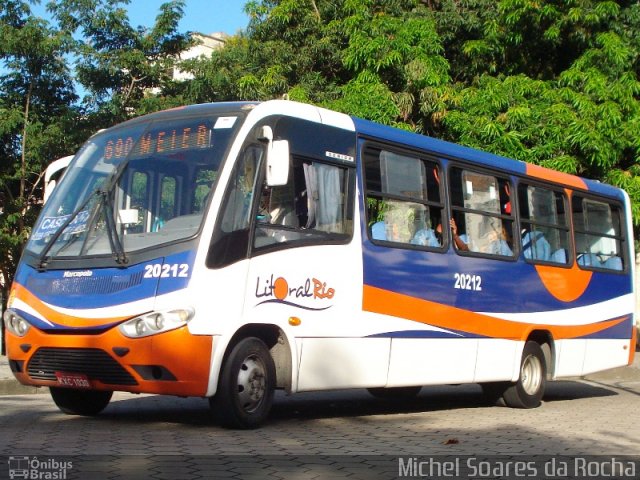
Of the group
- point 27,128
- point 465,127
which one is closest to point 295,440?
point 465,127

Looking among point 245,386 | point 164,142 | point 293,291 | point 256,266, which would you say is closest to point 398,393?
point 293,291

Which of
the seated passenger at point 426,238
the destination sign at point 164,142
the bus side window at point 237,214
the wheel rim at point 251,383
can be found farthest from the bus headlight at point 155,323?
the seated passenger at point 426,238

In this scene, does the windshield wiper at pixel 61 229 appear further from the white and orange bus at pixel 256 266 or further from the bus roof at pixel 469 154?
the bus roof at pixel 469 154

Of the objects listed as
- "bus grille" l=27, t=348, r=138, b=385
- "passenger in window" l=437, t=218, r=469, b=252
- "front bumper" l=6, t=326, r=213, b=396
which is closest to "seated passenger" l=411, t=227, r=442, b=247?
"passenger in window" l=437, t=218, r=469, b=252

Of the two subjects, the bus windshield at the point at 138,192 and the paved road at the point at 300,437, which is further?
the bus windshield at the point at 138,192

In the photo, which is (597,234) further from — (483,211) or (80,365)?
(80,365)

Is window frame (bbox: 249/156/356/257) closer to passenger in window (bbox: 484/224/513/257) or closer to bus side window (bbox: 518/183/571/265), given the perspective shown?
passenger in window (bbox: 484/224/513/257)

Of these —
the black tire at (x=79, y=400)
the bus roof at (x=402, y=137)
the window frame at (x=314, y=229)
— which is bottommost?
the black tire at (x=79, y=400)

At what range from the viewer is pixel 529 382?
1245cm

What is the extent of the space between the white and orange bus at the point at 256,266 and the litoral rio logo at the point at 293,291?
15 mm

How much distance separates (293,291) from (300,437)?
4.34 feet

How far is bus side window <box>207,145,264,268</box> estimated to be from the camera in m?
8.15

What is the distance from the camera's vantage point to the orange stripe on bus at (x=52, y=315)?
26.5ft

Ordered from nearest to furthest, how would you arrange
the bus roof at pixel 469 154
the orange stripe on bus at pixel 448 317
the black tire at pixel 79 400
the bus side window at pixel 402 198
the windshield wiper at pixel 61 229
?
the windshield wiper at pixel 61 229, the black tire at pixel 79 400, the orange stripe on bus at pixel 448 317, the bus side window at pixel 402 198, the bus roof at pixel 469 154
